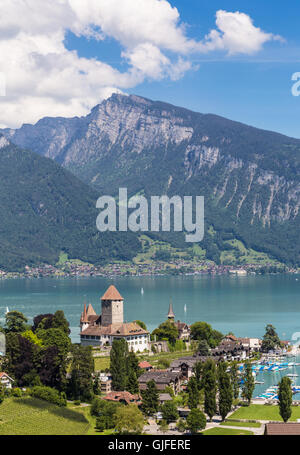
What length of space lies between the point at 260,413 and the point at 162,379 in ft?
35.8

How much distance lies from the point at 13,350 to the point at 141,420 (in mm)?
17503

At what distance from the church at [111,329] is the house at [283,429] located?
45.1m

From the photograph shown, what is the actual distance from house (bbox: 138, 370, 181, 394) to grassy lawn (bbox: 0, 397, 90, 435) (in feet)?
32.5

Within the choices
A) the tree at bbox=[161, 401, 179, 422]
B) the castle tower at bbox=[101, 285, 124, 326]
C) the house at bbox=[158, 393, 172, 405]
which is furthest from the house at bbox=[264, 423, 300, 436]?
the castle tower at bbox=[101, 285, 124, 326]

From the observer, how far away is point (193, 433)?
51.8m

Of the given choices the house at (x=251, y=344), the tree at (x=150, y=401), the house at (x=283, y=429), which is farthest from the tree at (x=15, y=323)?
the house at (x=283, y=429)

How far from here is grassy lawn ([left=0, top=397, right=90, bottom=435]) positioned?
164ft

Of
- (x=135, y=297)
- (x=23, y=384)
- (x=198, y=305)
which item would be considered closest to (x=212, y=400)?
(x=23, y=384)

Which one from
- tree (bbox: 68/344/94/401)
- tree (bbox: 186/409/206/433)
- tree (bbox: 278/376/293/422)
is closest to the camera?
tree (bbox: 186/409/206/433)

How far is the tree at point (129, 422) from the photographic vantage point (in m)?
50.5

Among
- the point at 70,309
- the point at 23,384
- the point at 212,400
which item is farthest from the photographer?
the point at 70,309

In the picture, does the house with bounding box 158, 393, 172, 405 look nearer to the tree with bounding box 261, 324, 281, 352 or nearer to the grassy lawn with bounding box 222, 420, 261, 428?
the grassy lawn with bounding box 222, 420, 261, 428

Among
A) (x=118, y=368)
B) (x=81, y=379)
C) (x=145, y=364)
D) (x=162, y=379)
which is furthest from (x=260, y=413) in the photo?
(x=145, y=364)
